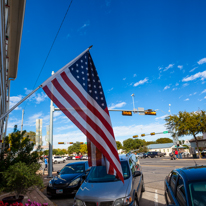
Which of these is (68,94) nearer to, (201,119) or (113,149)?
(113,149)

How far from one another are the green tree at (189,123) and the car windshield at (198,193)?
3058cm

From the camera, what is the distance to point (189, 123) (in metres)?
31.5

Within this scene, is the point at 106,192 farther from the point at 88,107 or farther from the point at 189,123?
the point at 189,123

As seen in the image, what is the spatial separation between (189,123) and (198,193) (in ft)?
102

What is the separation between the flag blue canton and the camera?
4.47m

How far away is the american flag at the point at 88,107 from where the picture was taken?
407cm

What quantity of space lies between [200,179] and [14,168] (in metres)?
4.59

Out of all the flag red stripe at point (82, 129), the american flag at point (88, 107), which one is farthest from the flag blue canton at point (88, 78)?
the flag red stripe at point (82, 129)

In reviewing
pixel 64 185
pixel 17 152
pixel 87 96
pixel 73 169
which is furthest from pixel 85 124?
pixel 73 169

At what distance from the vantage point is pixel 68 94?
4340 millimetres

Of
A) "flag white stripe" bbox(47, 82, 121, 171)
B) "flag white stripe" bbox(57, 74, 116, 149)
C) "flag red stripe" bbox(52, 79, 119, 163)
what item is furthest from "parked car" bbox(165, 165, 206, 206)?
"flag white stripe" bbox(57, 74, 116, 149)

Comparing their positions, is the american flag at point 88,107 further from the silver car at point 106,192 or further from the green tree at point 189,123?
the green tree at point 189,123

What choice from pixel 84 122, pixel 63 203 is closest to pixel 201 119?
pixel 63 203

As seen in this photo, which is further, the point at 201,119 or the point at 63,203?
the point at 201,119
